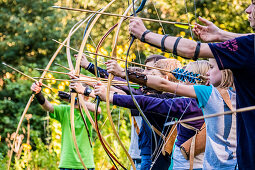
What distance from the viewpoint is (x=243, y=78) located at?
5.51 ft

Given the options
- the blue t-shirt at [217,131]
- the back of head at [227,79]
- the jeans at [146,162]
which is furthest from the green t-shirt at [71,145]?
the back of head at [227,79]

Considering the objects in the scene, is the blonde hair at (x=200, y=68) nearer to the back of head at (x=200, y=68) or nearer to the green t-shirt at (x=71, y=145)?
the back of head at (x=200, y=68)

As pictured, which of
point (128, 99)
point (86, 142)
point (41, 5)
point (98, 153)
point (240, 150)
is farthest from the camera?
point (41, 5)

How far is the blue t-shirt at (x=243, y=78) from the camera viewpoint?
1625 millimetres

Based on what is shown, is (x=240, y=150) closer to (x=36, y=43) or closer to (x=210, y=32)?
(x=210, y=32)

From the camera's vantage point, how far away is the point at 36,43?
10.4 metres

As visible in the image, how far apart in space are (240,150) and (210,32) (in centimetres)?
59

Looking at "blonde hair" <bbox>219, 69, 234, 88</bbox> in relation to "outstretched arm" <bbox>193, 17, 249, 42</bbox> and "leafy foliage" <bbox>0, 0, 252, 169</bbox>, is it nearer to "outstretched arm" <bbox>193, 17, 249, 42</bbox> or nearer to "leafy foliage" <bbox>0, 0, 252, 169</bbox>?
"outstretched arm" <bbox>193, 17, 249, 42</bbox>

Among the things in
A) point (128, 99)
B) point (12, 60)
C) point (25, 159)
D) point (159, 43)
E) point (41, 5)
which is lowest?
point (25, 159)

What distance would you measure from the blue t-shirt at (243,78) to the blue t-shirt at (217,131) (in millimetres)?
318

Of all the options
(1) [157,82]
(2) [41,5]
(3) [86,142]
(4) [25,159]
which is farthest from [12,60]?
(1) [157,82]

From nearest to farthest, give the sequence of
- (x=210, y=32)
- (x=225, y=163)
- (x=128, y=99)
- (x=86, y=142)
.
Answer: (x=210, y=32)
(x=225, y=163)
(x=128, y=99)
(x=86, y=142)

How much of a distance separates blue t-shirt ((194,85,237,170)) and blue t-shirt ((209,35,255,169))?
0.32m

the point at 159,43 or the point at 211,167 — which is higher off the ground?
the point at 159,43
